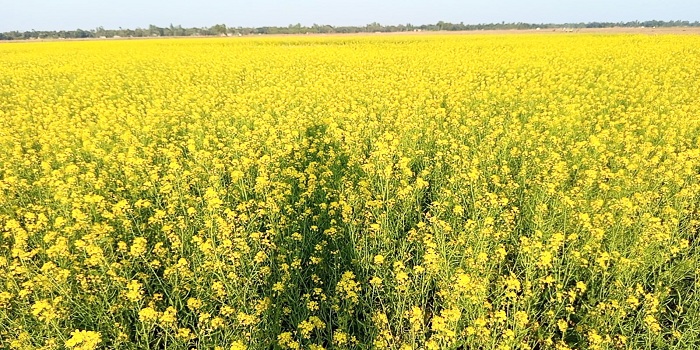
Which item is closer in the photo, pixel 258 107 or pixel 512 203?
pixel 512 203

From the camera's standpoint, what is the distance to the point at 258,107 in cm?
895

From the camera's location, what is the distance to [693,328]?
9.28 ft

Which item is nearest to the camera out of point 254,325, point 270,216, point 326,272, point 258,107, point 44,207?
point 254,325

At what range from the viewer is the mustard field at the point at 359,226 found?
9.43 ft

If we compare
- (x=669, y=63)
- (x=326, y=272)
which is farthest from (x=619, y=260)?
(x=669, y=63)

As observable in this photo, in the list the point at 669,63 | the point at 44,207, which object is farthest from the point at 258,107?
the point at 669,63

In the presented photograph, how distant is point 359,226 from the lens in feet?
13.0

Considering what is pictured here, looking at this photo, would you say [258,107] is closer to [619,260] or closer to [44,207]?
[44,207]

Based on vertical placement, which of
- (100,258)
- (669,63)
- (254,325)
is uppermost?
(669,63)

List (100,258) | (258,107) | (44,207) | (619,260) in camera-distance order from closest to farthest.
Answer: (100,258), (619,260), (44,207), (258,107)

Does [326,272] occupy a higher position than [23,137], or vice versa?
[23,137]

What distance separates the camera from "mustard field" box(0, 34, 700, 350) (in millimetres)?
2873

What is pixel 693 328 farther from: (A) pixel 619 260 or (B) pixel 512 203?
(B) pixel 512 203

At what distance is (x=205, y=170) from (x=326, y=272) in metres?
2.60
